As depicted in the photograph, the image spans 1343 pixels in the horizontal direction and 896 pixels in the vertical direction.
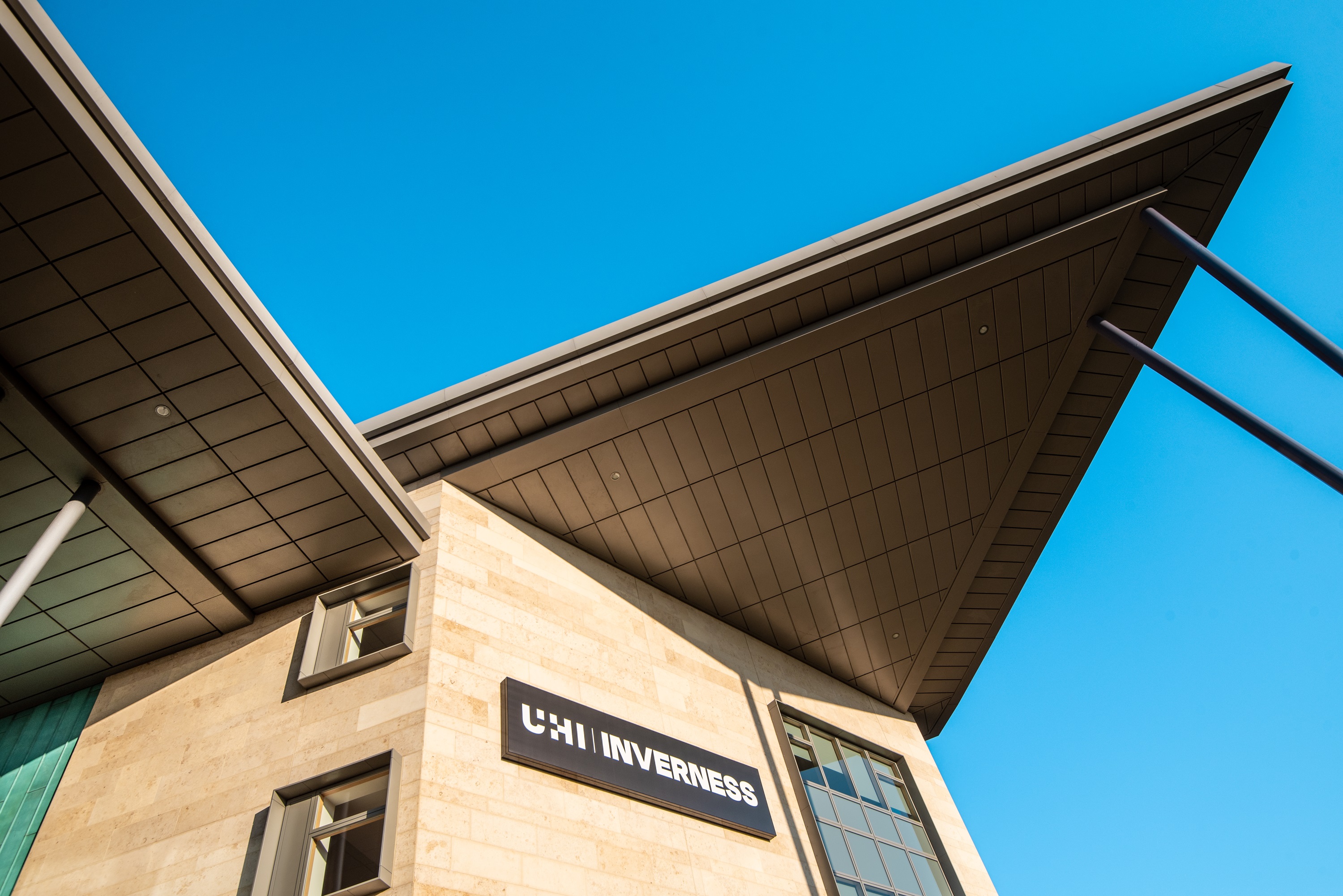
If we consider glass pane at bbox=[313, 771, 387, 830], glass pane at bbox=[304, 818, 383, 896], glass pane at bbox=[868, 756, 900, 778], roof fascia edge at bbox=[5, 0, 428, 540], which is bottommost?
glass pane at bbox=[304, 818, 383, 896]

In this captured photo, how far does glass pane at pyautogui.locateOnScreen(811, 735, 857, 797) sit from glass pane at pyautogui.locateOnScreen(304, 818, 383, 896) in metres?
8.39

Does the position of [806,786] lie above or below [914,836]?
above

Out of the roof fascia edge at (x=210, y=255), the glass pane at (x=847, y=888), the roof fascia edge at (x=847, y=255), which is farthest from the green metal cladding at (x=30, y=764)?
the glass pane at (x=847, y=888)

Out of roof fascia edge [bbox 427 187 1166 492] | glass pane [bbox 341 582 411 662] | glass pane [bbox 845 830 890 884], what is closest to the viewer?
glass pane [bbox 341 582 411 662]

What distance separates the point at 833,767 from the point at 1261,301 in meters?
10.2

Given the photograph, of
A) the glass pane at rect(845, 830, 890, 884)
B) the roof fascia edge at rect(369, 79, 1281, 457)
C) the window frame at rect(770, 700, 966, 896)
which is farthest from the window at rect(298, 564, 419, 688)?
the glass pane at rect(845, 830, 890, 884)

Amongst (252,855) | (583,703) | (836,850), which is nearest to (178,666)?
(252,855)

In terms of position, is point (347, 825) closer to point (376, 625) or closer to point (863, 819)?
point (376, 625)

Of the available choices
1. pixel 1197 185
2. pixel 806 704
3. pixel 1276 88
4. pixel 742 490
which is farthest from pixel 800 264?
pixel 806 704

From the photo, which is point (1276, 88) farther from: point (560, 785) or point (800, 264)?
point (560, 785)

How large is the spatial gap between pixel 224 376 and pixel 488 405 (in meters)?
3.75

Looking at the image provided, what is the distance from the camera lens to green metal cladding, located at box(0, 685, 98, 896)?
1077 centimetres

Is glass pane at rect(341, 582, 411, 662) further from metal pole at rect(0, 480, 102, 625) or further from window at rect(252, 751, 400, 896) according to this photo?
metal pole at rect(0, 480, 102, 625)

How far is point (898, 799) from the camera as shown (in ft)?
54.4
